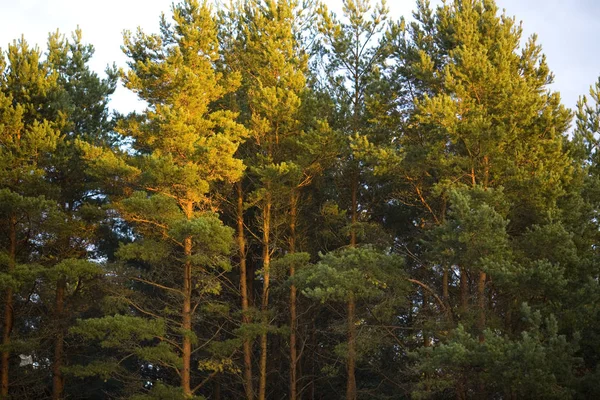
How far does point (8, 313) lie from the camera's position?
20.1 meters

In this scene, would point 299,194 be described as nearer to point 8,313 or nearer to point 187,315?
point 187,315

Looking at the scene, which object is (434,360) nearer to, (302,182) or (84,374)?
(302,182)

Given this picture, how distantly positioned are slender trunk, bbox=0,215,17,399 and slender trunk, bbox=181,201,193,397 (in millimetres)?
4662

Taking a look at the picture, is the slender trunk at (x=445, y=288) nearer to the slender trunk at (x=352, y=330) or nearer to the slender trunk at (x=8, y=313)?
the slender trunk at (x=352, y=330)

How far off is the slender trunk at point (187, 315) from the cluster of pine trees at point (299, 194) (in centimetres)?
6

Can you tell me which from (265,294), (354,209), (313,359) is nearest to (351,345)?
(265,294)

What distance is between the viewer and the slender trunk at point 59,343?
2006 cm

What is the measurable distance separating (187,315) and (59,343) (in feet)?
13.9

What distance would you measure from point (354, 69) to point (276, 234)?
540 cm

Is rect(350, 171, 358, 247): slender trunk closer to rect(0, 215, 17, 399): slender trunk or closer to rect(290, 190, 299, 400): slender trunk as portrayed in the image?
rect(290, 190, 299, 400): slender trunk

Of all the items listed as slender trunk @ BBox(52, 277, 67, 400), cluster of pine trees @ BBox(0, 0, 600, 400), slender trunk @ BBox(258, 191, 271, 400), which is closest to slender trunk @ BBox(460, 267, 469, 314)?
cluster of pine trees @ BBox(0, 0, 600, 400)

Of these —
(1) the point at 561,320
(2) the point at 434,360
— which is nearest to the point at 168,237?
(2) the point at 434,360

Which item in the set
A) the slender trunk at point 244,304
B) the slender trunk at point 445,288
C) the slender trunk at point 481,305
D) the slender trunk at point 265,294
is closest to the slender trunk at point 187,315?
the slender trunk at point 244,304

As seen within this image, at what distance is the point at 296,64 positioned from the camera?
2148cm
